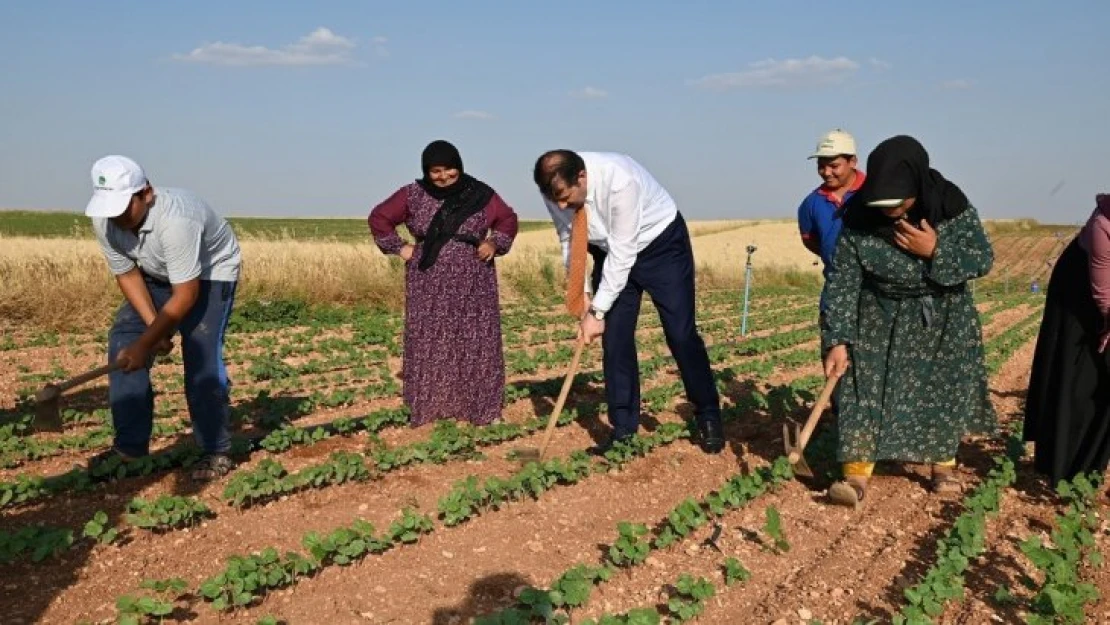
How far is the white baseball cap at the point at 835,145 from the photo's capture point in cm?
515

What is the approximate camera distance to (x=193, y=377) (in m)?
4.70

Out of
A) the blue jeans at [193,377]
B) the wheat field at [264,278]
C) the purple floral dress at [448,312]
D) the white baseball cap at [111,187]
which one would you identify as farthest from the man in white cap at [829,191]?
the wheat field at [264,278]

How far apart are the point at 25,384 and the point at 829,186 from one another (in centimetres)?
644

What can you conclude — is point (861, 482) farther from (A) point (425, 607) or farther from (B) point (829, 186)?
(A) point (425, 607)

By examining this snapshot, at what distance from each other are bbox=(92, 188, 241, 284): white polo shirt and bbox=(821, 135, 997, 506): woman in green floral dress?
2941 millimetres

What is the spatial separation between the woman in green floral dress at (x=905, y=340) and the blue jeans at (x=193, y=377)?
9.64 ft

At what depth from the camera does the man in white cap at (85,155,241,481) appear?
4.14m

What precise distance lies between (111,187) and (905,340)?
357cm

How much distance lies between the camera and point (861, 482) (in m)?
4.57

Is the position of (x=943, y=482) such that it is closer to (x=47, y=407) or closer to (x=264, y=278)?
(x=47, y=407)

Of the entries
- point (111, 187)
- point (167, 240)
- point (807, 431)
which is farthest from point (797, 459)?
point (111, 187)

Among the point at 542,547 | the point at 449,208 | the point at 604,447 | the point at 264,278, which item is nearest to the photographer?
the point at 542,547

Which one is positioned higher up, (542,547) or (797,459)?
(797,459)

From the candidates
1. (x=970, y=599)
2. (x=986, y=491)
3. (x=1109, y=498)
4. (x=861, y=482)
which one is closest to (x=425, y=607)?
(x=970, y=599)
